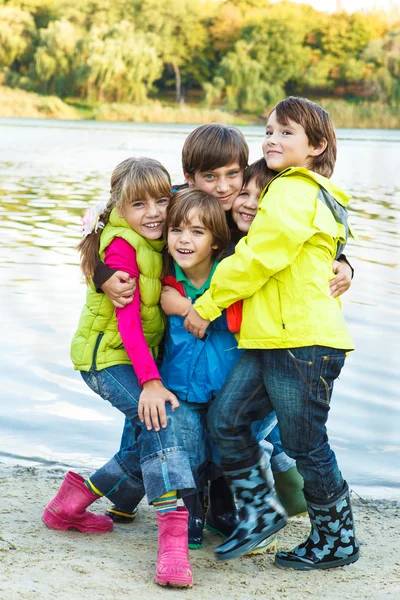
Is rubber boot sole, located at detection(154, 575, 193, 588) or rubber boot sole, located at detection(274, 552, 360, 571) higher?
rubber boot sole, located at detection(154, 575, 193, 588)

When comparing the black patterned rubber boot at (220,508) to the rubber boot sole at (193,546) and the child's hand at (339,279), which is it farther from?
the child's hand at (339,279)

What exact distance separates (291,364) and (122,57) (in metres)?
50.8

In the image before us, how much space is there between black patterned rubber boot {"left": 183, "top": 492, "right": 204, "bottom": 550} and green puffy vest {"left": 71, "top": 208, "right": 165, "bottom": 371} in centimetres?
57

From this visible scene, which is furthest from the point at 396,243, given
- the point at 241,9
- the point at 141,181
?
the point at 241,9

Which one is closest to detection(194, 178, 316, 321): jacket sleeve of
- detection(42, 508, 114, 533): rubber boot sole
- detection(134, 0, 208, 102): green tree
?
detection(42, 508, 114, 533): rubber boot sole

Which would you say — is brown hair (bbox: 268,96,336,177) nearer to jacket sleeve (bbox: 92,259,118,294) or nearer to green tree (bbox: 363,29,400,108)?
jacket sleeve (bbox: 92,259,118,294)

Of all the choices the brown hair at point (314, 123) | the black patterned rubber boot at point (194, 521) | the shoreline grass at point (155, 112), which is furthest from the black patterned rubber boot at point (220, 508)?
the shoreline grass at point (155, 112)

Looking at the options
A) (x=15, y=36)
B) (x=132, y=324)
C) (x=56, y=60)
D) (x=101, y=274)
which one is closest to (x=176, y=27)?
(x=15, y=36)

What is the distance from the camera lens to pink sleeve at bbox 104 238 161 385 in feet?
10.1

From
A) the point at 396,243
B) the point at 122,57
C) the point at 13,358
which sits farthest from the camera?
the point at 122,57

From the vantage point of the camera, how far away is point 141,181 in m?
3.15

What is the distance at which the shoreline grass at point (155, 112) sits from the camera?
47.5m

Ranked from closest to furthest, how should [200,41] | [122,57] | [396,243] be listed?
[396,243]
[122,57]
[200,41]

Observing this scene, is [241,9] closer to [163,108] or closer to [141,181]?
[163,108]
